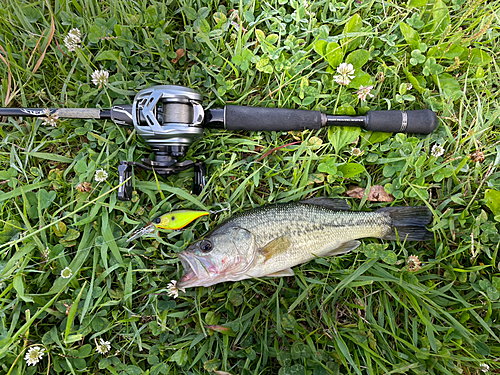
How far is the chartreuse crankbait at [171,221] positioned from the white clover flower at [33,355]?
1128 millimetres

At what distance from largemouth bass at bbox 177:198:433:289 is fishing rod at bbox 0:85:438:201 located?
0.58 m

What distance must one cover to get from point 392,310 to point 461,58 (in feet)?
8.42

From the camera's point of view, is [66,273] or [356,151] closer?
[66,273]

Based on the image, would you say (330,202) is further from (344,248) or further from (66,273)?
(66,273)

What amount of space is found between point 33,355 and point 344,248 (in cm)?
278

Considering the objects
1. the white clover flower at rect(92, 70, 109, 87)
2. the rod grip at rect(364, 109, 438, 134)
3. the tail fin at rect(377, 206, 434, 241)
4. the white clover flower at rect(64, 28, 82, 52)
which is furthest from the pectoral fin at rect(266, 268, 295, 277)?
the white clover flower at rect(64, 28, 82, 52)

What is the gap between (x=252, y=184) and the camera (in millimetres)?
2605

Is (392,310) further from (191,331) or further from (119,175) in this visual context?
(119,175)

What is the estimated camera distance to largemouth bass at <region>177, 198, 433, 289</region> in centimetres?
224

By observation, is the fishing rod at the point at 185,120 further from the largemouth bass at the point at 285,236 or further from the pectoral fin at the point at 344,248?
the pectoral fin at the point at 344,248

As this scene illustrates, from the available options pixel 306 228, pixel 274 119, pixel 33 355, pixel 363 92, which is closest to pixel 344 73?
pixel 363 92

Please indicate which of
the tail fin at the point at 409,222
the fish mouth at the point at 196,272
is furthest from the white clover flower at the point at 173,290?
the tail fin at the point at 409,222

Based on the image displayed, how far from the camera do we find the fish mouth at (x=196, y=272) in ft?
7.24

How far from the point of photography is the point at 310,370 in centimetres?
229
